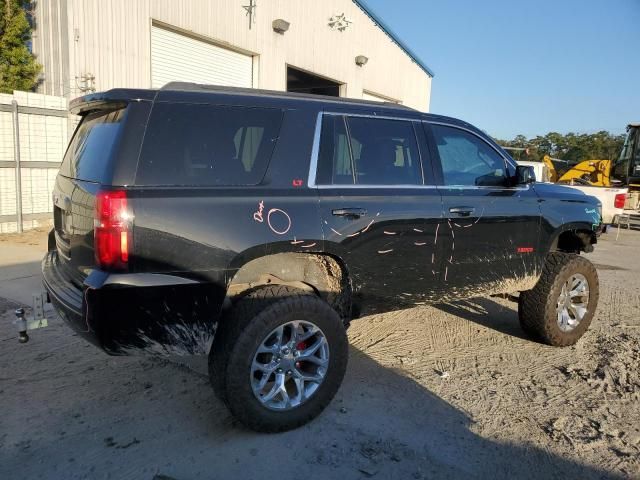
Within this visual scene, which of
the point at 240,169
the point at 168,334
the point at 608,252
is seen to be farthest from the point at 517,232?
the point at 608,252

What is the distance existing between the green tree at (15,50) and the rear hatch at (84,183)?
7561mm

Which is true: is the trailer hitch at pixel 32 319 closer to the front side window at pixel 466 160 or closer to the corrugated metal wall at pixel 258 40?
the front side window at pixel 466 160

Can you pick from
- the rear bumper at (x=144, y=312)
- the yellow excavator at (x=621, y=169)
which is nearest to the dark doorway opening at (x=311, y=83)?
the yellow excavator at (x=621, y=169)

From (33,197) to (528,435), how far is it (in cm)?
932

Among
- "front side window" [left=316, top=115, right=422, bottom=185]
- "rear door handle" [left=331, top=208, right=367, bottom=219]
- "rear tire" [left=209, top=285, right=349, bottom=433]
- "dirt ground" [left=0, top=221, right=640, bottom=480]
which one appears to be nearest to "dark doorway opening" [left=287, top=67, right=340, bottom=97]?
"front side window" [left=316, top=115, right=422, bottom=185]

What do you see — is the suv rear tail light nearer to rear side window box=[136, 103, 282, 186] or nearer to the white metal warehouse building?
rear side window box=[136, 103, 282, 186]

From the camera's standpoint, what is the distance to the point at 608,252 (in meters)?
11.2

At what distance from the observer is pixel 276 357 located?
3227 mm

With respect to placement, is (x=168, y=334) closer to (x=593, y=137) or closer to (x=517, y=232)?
(x=517, y=232)

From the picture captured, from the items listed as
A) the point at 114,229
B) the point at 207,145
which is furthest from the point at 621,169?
the point at 114,229

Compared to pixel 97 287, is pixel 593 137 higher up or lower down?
higher up

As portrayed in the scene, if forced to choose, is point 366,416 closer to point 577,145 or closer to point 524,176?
point 524,176

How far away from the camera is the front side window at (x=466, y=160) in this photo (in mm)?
4176

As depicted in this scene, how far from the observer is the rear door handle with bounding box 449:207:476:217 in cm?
403
